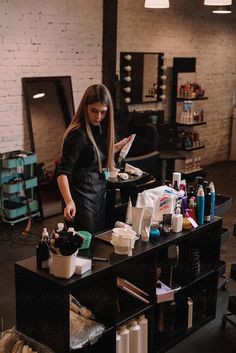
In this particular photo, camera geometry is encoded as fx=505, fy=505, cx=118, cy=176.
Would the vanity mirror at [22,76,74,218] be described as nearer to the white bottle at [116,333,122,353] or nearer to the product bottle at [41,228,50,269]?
the white bottle at [116,333,122,353]

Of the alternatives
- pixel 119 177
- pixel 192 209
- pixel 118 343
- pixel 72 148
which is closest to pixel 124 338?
pixel 118 343

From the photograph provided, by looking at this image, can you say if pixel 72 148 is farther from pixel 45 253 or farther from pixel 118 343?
pixel 118 343

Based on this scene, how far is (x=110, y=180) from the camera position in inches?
169

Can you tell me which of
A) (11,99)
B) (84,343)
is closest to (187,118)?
(11,99)

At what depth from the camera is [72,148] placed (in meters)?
3.10

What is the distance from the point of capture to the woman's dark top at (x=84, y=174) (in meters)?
3.10

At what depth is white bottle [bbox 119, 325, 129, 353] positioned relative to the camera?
276cm

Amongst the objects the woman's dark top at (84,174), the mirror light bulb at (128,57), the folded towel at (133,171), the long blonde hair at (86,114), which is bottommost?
the folded towel at (133,171)

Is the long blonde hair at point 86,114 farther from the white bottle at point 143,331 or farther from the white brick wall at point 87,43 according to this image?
the white brick wall at point 87,43

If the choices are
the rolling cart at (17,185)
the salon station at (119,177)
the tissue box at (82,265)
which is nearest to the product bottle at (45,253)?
the salon station at (119,177)

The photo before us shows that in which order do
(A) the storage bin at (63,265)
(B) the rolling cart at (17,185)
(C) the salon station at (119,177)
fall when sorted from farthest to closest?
(B) the rolling cart at (17,185), (C) the salon station at (119,177), (A) the storage bin at (63,265)

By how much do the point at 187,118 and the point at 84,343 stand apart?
18.9ft

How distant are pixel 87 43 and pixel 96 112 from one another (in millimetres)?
3604

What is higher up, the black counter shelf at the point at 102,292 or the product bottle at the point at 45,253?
the product bottle at the point at 45,253
